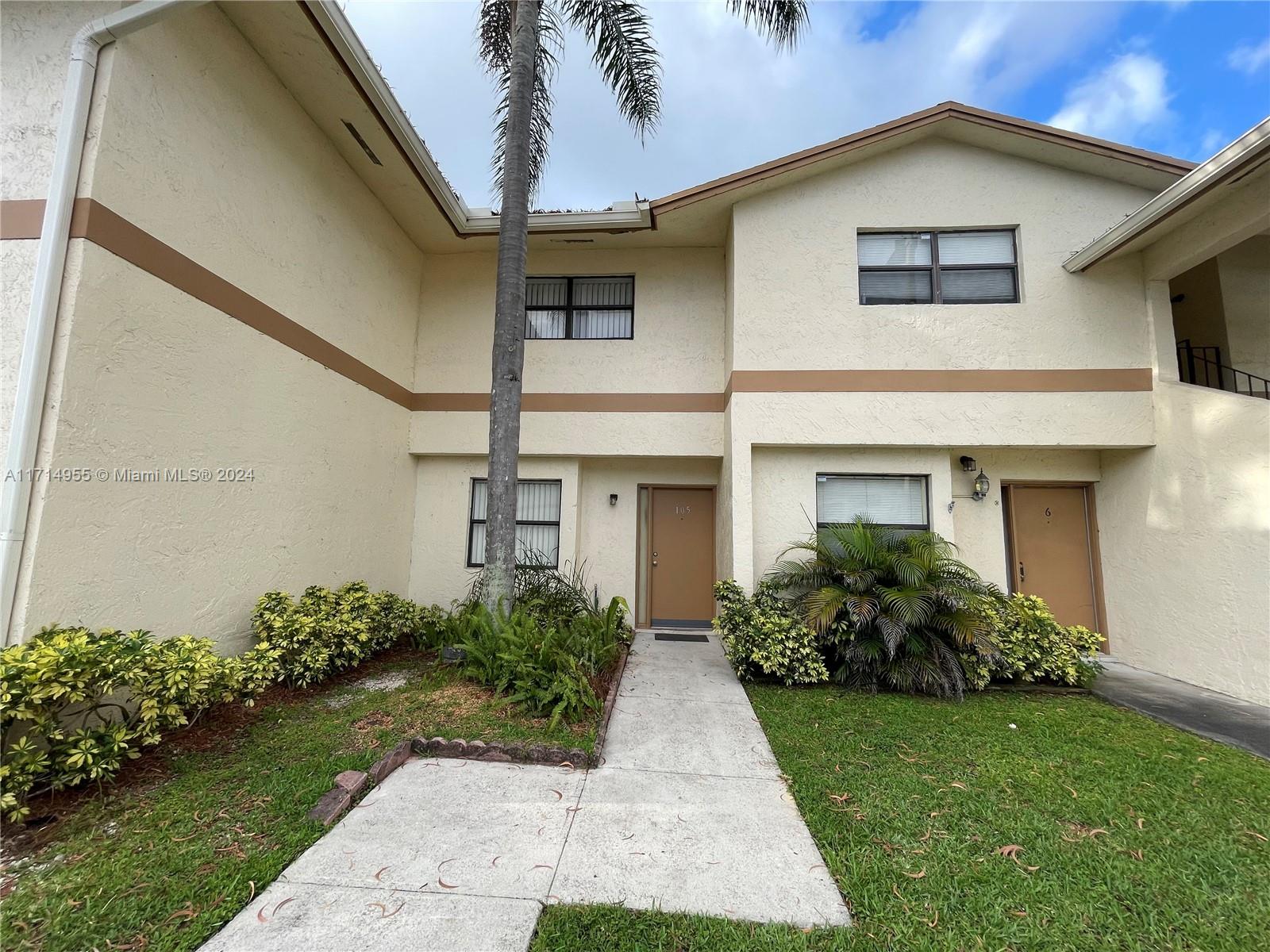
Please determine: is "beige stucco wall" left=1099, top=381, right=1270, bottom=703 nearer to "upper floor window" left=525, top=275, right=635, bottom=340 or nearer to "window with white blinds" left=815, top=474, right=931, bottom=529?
"window with white blinds" left=815, top=474, right=931, bottom=529

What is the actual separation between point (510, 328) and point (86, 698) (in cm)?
442

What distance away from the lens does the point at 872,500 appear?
6.75 meters

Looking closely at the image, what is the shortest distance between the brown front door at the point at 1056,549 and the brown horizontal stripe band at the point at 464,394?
1.69 meters

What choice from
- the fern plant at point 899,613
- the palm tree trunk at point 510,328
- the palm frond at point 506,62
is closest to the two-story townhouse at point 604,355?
the fern plant at point 899,613

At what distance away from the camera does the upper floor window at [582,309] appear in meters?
8.17

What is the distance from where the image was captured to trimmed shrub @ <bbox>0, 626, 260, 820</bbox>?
275 cm

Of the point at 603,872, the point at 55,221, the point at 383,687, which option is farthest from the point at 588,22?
the point at 603,872

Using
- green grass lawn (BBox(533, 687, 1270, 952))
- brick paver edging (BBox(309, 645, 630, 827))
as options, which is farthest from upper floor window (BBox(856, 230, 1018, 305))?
brick paver edging (BBox(309, 645, 630, 827))

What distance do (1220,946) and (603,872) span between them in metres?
2.78

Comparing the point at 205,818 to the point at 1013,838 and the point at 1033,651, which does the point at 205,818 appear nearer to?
the point at 1013,838

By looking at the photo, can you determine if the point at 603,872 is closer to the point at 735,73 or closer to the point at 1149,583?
the point at 1149,583

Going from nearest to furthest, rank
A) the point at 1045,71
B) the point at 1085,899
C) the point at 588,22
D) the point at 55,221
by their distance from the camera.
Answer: the point at 1085,899, the point at 55,221, the point at 588,22, the point at 1045,71

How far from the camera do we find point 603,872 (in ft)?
8.36

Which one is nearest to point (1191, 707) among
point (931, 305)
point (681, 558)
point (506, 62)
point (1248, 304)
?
point (931, 305)
